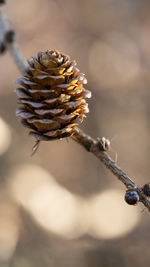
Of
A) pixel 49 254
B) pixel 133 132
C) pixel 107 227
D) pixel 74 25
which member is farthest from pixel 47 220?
pixel 74 25

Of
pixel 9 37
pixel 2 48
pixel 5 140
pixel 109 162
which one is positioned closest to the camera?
pixel 109 162

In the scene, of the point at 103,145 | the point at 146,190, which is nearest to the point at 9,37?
the point at 103,145

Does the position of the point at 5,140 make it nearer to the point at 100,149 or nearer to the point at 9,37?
the point at 9,37

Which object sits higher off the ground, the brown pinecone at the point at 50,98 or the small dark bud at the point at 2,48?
the small dark bud at the point at 2,48

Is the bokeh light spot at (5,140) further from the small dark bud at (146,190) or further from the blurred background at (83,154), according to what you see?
the small dark bud at (146,190)

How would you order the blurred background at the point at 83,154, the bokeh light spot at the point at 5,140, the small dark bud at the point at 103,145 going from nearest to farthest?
1. the small dark bud at the point at 103,145
2. the blurred background at the point at 83,154
3. the bokeh light spot at the point at 5,140

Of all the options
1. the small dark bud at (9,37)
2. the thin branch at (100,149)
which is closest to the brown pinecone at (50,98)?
the thin branch at (100,149)

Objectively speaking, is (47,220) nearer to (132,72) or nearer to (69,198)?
(69,198)
